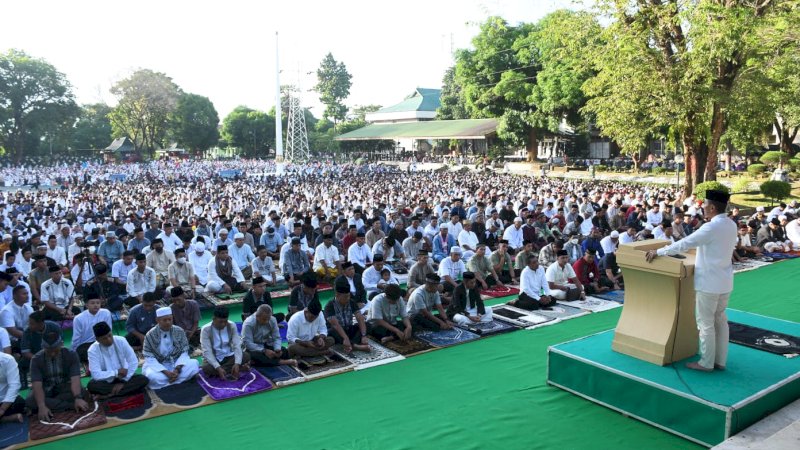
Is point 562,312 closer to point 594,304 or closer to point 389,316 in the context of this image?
point 594,304

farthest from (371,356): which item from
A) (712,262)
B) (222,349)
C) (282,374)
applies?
(712,262)

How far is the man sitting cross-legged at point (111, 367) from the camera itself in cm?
514

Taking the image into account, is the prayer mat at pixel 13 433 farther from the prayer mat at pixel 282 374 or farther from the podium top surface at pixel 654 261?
the podium top surface at pixel 654 261

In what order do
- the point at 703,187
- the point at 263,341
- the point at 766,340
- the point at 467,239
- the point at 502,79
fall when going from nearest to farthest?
the point at 766,340 → the point at 263,341 → the point at 467,239 → the point at 703,187 → the point at 502,79

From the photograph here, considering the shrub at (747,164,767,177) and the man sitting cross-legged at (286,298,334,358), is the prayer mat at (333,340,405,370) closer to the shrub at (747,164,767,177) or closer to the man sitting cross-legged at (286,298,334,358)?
the man sitting cross-legged at (286,298,334,358)

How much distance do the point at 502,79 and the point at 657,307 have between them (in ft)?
95.7

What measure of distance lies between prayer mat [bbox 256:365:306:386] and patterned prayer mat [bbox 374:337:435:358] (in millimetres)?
1175

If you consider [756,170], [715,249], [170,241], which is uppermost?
[756,170]

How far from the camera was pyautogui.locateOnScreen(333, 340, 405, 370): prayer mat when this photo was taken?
604cm

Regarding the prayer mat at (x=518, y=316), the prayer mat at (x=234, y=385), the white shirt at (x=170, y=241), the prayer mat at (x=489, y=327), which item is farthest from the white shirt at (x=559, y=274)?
the white shirt at (x=170, y=241)

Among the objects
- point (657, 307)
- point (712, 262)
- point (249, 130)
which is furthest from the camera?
point (249, 130)

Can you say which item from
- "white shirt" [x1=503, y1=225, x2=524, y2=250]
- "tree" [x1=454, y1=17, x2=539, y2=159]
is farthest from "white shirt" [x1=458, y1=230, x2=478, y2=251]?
"tree" [x1=454, y1=17, x2=539, y2=159]

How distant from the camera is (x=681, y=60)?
15.2 metres

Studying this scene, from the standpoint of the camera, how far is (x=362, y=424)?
4.76 metres
